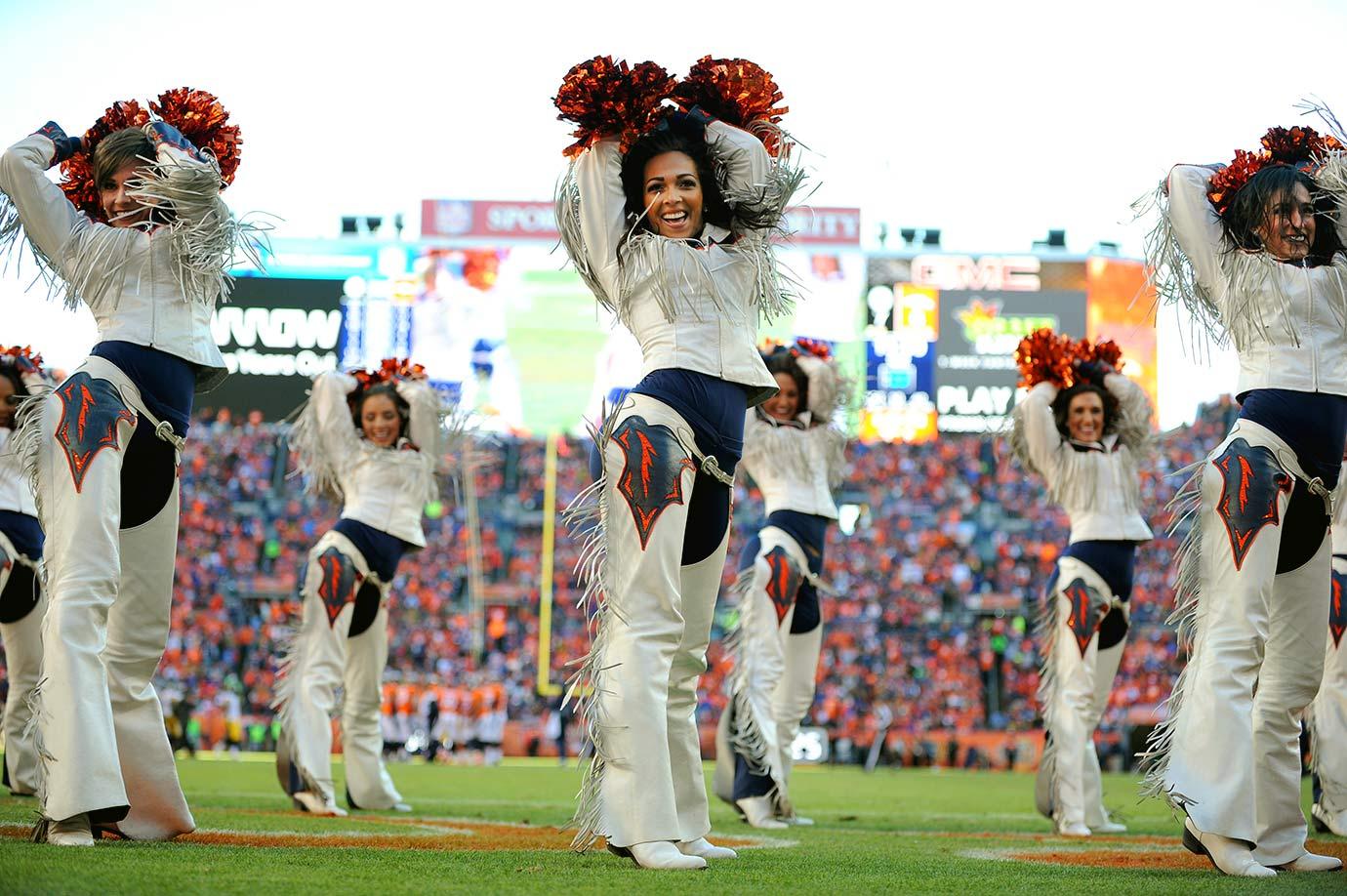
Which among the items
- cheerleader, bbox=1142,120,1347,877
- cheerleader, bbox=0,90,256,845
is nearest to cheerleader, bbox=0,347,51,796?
cheerleader, bbox=0,90,256,845

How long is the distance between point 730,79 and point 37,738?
119 inches

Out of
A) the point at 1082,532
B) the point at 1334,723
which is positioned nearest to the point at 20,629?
the point at 1082,532

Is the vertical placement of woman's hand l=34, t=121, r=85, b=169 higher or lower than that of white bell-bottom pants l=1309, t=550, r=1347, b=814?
higher

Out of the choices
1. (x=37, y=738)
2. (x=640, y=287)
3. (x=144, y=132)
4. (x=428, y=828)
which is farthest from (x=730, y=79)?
(x=428, y=828)

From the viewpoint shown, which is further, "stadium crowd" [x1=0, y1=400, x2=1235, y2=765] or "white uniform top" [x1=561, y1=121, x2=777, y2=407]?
"stadium crowd" [x1=0, y1=400, x2=1235, y2=765]

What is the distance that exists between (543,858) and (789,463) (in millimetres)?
4182

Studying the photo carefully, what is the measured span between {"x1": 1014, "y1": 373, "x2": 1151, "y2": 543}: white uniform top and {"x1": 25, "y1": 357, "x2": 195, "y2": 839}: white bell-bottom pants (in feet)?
15.5

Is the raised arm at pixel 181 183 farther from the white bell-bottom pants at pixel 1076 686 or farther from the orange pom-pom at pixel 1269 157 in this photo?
the white bell-bottom pants at pixel 1076 686

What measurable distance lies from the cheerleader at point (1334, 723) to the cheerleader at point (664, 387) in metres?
3.69

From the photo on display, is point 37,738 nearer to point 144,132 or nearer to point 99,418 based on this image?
point 99,418

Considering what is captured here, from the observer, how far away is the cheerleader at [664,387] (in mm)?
4230

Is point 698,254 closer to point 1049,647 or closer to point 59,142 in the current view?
point 59,142

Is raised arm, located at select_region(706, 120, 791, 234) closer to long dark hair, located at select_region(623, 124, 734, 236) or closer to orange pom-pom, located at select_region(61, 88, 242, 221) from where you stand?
long dark hair, located at select_region(623, 124, 734, 236)

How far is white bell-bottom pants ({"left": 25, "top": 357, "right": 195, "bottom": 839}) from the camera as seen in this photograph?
426 cm
